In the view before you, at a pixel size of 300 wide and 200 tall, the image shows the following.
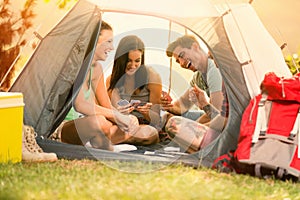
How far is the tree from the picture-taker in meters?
4.90

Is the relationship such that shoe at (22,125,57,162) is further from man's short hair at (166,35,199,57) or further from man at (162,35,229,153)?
man's short hair at (166,35,199,57)

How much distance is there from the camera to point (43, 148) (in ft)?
11.4

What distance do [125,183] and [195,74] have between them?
1.27 metres

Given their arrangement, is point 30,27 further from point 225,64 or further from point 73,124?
point 225,64

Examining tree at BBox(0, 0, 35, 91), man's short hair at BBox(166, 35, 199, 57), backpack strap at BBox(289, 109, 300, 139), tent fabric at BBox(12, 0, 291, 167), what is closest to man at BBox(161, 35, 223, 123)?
man's short hair at BBox(166, 35, 199, 57)

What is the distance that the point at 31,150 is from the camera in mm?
3354

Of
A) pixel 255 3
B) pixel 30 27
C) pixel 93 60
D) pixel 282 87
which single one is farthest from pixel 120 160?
pixel 255 3

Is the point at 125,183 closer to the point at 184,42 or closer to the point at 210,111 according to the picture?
the point at 210,111

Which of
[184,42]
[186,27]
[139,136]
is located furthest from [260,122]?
[139,136]

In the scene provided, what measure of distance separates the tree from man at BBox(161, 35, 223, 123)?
1.41m

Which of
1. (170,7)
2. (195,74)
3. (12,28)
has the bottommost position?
(195,74)

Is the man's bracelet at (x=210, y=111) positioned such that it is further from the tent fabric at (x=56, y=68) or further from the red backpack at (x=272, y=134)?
the tent fabric at (x=56, y=68)

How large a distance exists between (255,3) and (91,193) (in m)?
3.24

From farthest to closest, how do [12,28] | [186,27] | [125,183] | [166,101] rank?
[12,28]
[166,101]
[186,27]
[125,183]
